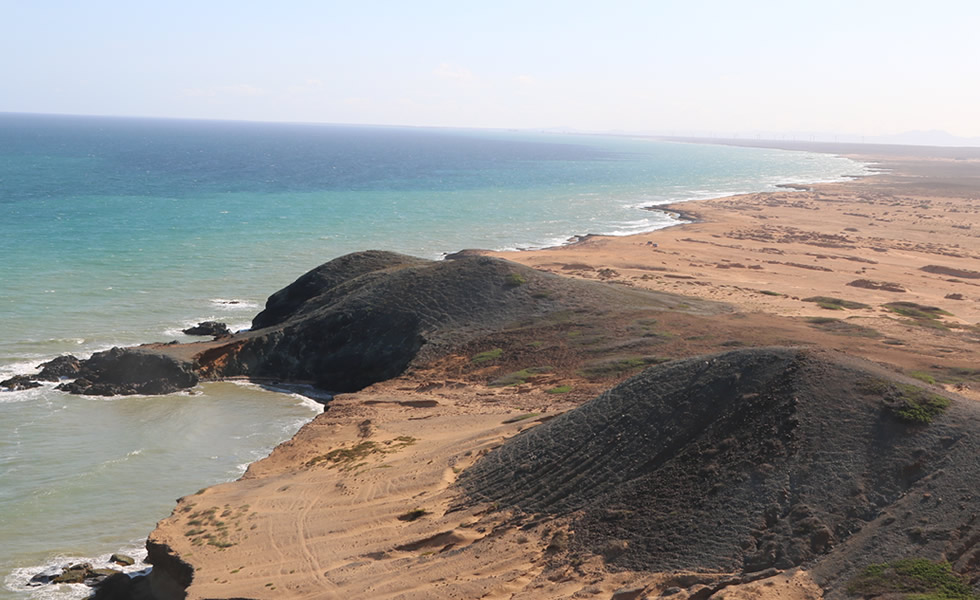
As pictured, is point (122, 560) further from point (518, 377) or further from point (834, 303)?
point (834, 303)

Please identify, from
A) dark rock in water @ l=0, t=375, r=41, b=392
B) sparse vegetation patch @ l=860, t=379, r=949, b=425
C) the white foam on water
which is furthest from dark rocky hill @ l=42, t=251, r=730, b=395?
sparse vegetation patch @ l=860, t=379, r=949, b=425

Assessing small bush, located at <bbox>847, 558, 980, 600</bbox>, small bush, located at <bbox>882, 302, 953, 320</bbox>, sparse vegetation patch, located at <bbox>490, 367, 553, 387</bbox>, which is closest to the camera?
small bush, located at <bbox>847, 558, 980, 600</bbox>

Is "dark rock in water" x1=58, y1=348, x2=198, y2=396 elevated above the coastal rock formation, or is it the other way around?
the coastal rock formation

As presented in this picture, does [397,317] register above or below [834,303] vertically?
above

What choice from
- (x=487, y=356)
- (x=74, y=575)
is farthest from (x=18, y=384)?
(x=487, y=356)

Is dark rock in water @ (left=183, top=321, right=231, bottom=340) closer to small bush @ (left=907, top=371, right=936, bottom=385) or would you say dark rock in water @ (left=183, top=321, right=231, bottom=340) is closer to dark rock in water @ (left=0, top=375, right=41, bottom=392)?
dark rock in water @ (left=0, top=375, right=41, bottom=392)

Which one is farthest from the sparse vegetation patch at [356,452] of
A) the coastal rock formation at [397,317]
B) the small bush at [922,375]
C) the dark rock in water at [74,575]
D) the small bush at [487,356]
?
the small bush at [922,375]

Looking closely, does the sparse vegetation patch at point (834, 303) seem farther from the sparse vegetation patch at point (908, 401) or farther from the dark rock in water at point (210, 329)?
the dark rock in water at point (210, 329)

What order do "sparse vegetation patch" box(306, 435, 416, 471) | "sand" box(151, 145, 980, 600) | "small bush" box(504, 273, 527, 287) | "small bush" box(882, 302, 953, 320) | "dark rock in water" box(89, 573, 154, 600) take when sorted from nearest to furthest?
1. "sand" box(151, 145, 980, 600)
2. "dark rock in water" box(89, 573, 154, 600)
3. "sparse vegetation patch" box(306, 435, 416, 471)
4. "small bush" box(504, 273, 527, 287)
5. "small bush" box(882, 302, 953, 320)
